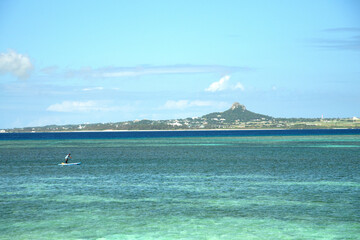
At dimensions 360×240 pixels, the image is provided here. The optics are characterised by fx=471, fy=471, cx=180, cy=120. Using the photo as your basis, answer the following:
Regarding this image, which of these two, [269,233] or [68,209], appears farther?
[68,209]

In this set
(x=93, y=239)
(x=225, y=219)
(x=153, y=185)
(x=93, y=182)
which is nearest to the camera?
(x=93, y=239)

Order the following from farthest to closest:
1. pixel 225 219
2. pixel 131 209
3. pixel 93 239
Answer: pixel 131 209, pixel 225 219, pixel 93 239

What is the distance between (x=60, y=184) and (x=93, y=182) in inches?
134

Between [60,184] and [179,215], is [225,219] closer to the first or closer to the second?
[179,215]

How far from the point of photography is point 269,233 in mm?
25562

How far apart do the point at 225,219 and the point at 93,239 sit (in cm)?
858

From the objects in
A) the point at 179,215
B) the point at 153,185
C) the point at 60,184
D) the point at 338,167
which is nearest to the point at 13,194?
the point at 60,184

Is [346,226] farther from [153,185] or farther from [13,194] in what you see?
[13,194]

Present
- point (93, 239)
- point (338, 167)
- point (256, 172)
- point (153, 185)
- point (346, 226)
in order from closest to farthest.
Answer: point (93, 239) → point (346, 226) → point (153, 185) → point (256, 172) → point (338, 167)

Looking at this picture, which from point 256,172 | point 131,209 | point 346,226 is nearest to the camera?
point 346,226

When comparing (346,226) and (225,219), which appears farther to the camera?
(225,219)

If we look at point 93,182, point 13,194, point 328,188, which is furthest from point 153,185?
point 328,188

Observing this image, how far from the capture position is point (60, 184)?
47281 millimetres

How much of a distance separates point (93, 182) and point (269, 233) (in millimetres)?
27079
